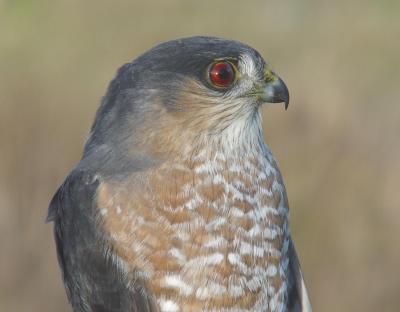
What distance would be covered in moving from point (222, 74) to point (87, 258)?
93 centimetres

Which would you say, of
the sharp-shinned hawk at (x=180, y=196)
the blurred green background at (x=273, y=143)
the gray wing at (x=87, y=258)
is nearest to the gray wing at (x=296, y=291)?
the sharp-shinned hawk at (x=180, y=196)

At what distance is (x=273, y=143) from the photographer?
22.0 feet

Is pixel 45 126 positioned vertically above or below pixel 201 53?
below

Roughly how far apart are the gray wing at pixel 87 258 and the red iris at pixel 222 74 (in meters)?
0.65

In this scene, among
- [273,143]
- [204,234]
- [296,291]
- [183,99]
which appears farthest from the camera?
[273,143]

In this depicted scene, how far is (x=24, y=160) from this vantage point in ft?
20.4

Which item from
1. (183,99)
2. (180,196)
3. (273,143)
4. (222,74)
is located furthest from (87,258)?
(273,143)

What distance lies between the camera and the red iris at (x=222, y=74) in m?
4.11

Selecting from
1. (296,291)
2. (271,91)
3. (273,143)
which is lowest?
(273,143)

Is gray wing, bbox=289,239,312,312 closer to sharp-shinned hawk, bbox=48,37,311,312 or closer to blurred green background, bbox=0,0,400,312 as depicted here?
sharp-shinned hawk, bbox=48,37,311,312

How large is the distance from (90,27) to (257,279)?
4131 mm

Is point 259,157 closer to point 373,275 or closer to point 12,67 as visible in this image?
point 373,275

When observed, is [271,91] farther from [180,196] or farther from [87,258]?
[87,258]

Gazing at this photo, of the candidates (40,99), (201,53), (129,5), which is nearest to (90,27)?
(129,5)
